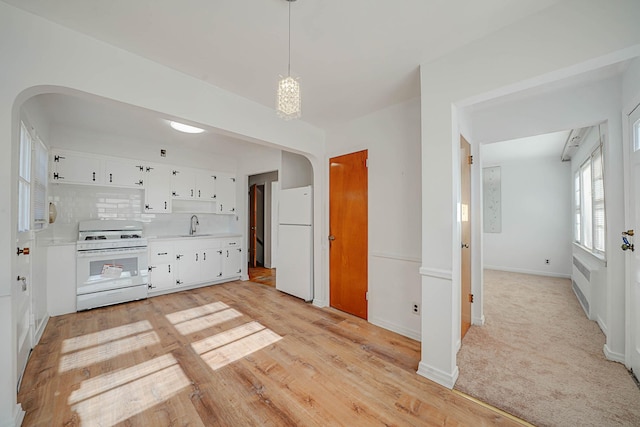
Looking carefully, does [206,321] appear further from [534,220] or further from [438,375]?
[534,220]

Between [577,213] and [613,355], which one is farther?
[577,213]

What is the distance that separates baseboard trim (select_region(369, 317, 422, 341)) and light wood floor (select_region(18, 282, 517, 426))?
8cm

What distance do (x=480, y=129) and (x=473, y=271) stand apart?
1.76 metres

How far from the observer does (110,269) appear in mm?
3525

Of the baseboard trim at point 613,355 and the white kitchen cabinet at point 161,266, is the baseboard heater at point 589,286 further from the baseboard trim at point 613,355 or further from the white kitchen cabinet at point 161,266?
the white kitchen cabinet at point 161,266

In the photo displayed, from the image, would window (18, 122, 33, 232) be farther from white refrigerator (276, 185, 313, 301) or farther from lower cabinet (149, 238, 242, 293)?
white refrigerator (276, 185, 313, 301)

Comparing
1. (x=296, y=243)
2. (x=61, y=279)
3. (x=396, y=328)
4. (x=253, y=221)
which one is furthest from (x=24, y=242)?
(x=253, y=221)

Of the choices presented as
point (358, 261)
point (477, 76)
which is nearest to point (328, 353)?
point (358, 261)

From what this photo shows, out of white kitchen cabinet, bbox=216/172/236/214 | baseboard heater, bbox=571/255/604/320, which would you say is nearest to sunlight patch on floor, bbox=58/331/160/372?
white kitchen cabinet, bbox=216/172/236/214

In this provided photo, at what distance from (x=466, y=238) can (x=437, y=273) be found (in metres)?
1.00

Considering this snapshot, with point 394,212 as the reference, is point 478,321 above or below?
below

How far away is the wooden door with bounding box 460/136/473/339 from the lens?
2.52 meters

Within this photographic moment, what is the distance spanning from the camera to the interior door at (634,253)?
175 centimetres

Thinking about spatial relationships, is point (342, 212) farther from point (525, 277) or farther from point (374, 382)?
point (525, 277)
